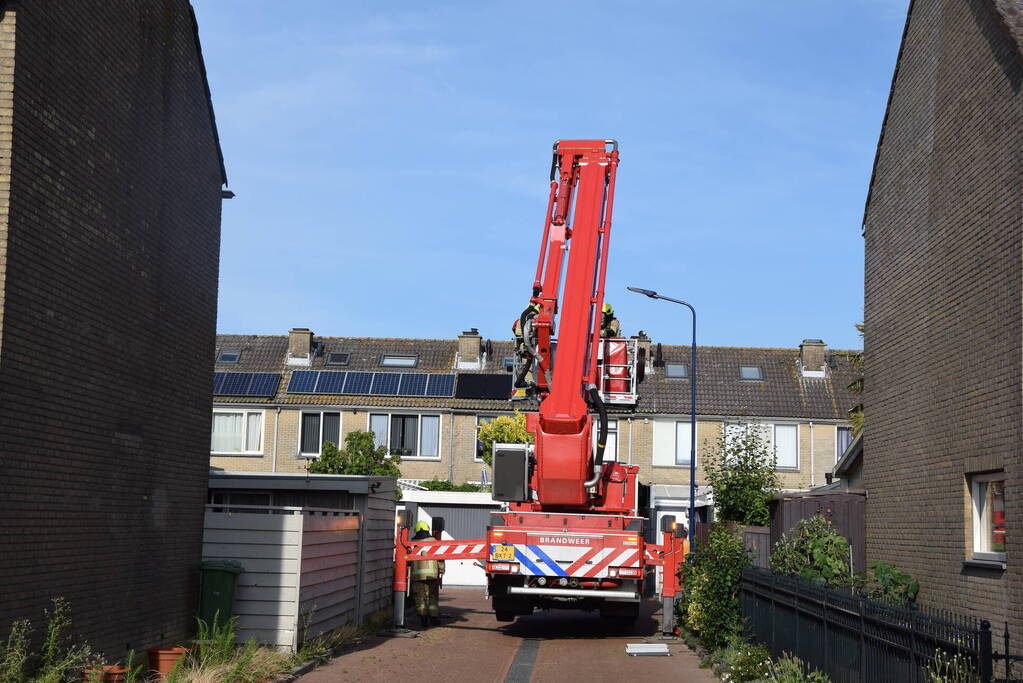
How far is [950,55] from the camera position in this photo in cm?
1469

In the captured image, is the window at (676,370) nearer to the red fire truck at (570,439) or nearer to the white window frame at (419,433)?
the white window frame at (419,433)

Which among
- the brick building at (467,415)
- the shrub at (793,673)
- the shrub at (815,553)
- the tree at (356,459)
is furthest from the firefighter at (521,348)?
the brick building at (467,415)

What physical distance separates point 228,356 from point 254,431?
16.3 feet

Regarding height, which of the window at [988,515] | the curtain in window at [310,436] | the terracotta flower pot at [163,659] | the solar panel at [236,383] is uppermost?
the solar panel at [236,383]

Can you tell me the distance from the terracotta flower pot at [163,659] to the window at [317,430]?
3484 centimetres

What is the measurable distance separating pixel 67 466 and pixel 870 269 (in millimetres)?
A: 11505

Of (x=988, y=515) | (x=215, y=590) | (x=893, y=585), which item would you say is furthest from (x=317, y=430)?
(x=988, y=515)

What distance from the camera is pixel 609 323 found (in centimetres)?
1983

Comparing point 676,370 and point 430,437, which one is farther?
point 676,370

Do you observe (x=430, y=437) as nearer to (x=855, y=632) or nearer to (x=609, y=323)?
(x=609, y=323)

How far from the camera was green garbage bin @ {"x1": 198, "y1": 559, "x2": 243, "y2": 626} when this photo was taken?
1533 centimetres

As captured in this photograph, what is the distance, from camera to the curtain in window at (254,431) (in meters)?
48.1

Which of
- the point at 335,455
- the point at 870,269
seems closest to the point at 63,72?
the point at 870,269

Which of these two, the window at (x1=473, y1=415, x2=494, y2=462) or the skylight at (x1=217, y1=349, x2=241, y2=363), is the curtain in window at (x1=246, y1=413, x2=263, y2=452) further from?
the window at (x1=473, y1=415, x2=494, y2=462)
